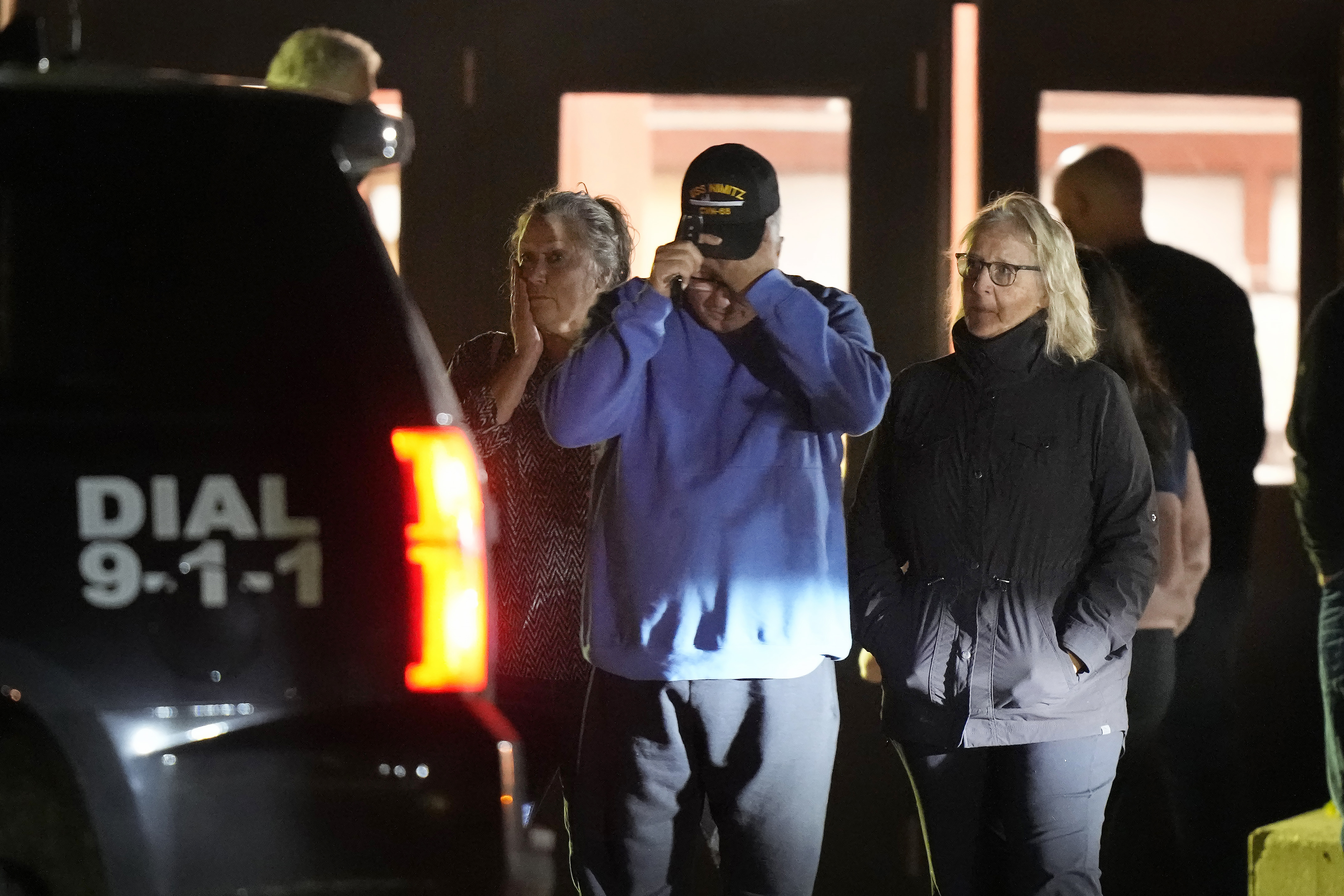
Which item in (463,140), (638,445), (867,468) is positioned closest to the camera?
(638,445)

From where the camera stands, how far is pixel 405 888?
2234 millimetres

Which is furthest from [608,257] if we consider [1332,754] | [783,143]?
[1332,754]

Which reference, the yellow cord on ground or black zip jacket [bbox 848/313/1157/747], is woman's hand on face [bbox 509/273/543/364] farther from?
the yellow cord on ground

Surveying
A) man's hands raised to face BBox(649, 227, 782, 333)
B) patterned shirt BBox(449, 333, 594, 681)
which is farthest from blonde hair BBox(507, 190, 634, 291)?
man's hands raised to face BBox(649, 227, 782, 333)

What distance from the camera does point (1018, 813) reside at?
124 inches

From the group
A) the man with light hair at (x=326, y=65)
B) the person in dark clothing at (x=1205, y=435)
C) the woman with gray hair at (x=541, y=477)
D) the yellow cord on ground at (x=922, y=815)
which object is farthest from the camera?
the person in dark clothing at (x=1205, y=435)

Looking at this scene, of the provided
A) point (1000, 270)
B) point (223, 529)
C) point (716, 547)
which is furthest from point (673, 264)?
point (223, 529)

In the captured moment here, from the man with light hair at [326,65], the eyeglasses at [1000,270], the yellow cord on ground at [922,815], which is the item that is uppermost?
the man with light hair at [326,65]

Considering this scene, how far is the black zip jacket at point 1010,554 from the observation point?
3133 mm

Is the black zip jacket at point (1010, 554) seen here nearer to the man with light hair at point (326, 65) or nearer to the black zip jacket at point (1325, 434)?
the black zip jacket at point (1325, 434)

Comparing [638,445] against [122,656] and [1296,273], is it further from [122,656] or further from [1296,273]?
[1296,273]

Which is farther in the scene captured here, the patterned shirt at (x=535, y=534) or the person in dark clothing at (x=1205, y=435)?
the person in dark clothing at (x=1205, y=435)

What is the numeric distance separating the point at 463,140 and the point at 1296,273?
2366 mm

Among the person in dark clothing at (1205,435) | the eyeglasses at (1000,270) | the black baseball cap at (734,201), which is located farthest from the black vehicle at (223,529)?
the person in dark clothing at (1205,435)
